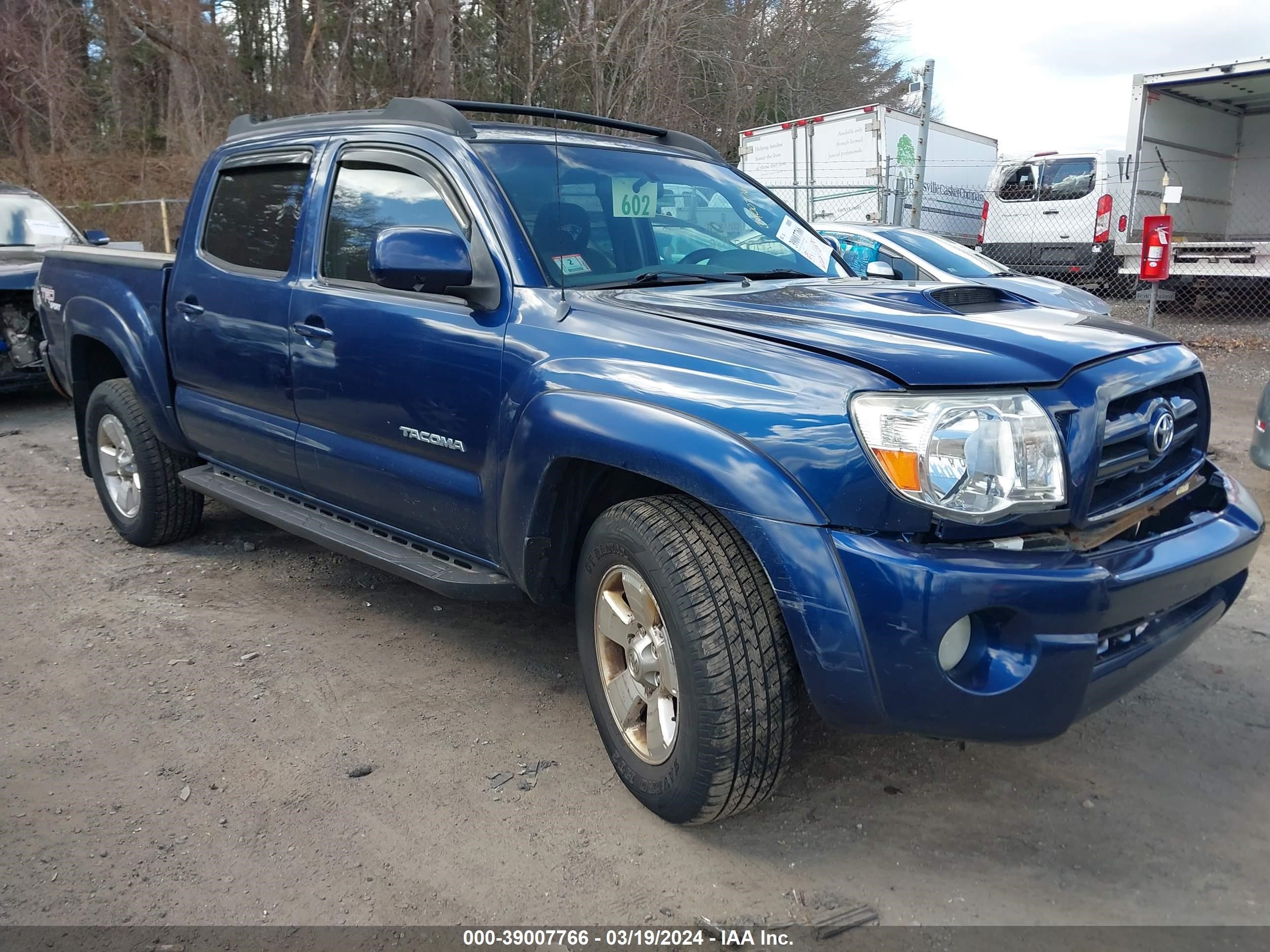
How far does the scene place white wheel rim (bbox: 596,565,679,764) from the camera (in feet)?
8.65

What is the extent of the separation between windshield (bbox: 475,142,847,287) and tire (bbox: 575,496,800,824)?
93cm

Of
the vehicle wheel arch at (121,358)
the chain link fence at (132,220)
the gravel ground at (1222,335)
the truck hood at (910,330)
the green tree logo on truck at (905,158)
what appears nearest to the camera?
the truck hood at (910,330)

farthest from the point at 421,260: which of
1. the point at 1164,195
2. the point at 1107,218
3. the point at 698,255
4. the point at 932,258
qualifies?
the point at 1107,218

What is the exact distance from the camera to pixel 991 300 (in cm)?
313

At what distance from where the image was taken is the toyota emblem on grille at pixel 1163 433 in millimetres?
2531

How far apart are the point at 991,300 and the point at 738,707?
156 cm

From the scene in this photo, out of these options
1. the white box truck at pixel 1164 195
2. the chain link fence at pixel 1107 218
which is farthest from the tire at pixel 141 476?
the white box truck at pixel 1164 195

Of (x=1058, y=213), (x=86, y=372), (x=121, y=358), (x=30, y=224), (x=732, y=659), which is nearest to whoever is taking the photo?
(x=732, y=659)

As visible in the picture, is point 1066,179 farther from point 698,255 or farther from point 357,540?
point 357,540

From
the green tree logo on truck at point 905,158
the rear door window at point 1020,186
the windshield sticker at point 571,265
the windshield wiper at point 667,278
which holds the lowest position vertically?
the windshield wiper at point 667,278

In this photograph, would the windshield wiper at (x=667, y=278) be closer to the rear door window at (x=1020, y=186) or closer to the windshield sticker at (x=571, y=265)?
the windshield sticker at (x=571, y=265)

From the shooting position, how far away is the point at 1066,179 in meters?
14.6

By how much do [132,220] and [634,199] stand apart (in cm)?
1964

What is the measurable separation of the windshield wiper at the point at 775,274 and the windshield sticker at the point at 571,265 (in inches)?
21.3
